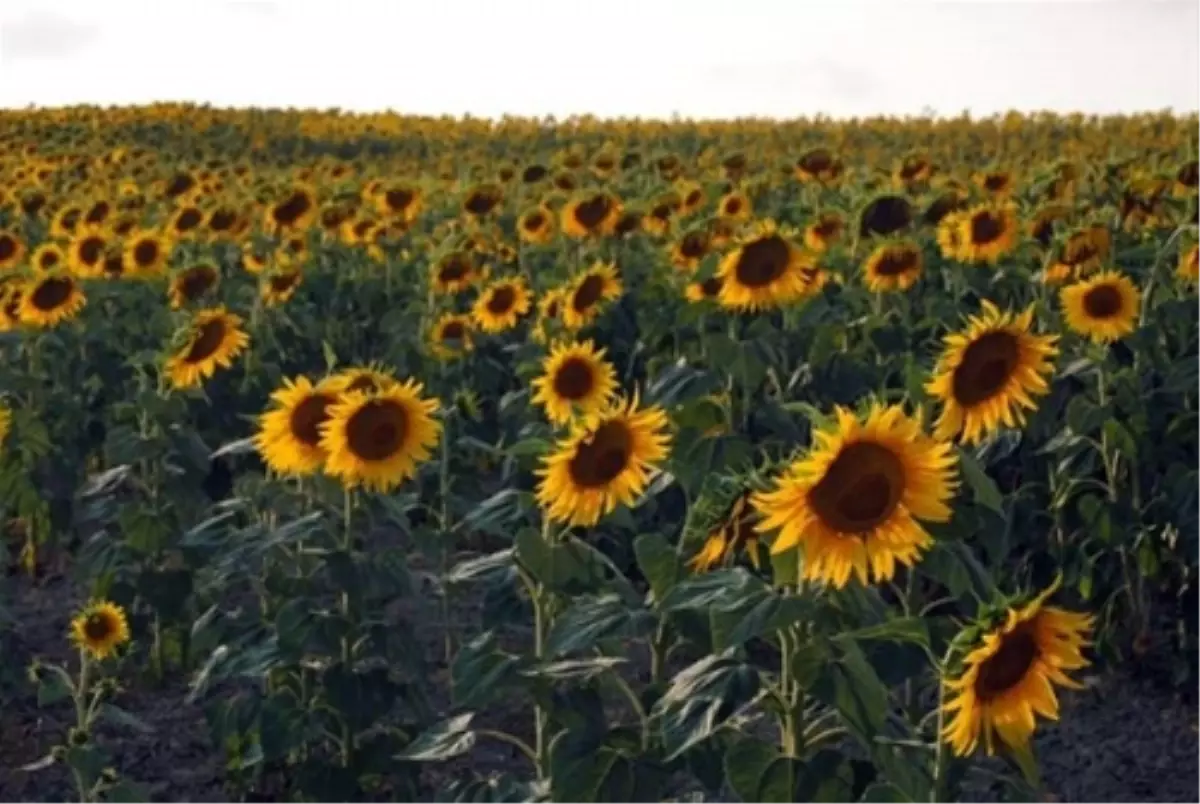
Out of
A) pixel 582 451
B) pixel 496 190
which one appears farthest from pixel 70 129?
pixel 582 451

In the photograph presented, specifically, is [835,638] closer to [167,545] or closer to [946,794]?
[946,794]

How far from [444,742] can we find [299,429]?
1138 millimetres

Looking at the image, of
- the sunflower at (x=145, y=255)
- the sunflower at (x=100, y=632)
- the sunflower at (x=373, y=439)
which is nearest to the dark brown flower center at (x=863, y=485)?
the sunflower at (x=373, y=439)

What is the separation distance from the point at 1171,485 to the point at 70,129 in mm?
26948

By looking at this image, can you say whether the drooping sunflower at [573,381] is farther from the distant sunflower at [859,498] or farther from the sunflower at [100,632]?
the distant sunflower at [859,498]

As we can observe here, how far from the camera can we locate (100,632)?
4.98 m

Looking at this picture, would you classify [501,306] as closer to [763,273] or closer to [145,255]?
[763,273]

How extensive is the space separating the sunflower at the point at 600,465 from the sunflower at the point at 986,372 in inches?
23.5

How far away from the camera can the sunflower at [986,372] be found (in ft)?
12.3

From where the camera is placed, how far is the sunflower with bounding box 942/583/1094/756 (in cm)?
278

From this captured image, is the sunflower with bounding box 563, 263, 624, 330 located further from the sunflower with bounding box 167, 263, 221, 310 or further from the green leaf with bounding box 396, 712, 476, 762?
the green leaf with bounding box 396, 712, 476, 762

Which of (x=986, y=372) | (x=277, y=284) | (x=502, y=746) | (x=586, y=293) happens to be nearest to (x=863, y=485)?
(x=986, y=372)

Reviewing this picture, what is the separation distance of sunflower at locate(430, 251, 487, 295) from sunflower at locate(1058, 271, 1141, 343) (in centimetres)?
314

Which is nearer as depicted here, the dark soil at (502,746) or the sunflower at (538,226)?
the dark soil at (502,746)
